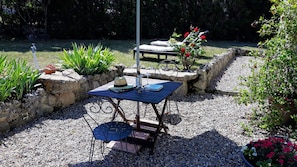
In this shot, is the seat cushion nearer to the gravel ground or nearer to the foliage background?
the gravel ground

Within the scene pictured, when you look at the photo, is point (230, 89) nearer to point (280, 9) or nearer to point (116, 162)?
point (280, 9)

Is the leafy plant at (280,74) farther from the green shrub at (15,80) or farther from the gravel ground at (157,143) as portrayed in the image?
the green shrub at (15,80)

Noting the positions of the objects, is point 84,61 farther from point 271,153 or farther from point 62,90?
point 271,153

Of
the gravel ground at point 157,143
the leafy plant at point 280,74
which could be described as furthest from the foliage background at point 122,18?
the leafy plant at point 280,74

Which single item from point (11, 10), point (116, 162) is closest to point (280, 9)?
point (116, 162)

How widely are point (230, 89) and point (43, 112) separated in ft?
10.6

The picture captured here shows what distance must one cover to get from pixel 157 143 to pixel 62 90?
1722 millimetres

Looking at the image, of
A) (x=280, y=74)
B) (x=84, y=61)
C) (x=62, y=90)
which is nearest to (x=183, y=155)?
(x=280, y=74)

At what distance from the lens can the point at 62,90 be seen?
3.96 meters

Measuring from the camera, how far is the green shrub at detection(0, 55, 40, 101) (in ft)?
11.1

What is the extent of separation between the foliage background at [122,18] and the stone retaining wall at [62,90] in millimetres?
5178

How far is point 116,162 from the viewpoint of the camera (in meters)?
Answer: 2.72

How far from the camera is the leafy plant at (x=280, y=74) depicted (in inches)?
123

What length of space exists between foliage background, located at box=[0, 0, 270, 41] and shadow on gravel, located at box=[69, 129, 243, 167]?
24.8 feet
